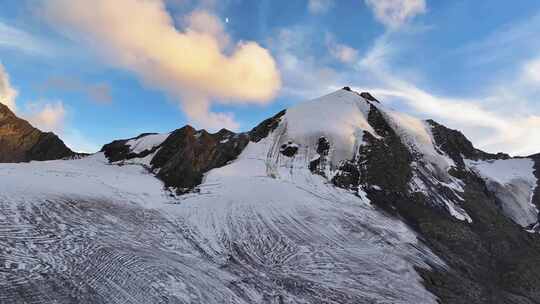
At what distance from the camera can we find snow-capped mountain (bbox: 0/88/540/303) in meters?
15.1

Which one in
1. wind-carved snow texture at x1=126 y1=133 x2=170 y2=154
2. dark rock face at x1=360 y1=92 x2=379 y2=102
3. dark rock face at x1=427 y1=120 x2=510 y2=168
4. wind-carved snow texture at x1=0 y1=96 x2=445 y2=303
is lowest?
wind-carved snow texture at x1=0 y1=96 x2=445 y2=303

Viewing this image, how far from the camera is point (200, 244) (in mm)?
20312

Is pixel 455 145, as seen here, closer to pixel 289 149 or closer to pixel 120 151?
pixel 289 149

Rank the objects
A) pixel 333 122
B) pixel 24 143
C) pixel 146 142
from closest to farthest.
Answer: pixel 333 122, pixel 146 142, pixel 24 143

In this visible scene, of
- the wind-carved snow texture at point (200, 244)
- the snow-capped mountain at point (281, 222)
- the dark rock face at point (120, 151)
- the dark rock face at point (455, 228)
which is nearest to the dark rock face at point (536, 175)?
the snow-capped mountain at point (281, 222)

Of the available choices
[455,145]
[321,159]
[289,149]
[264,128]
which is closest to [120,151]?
[264,128]

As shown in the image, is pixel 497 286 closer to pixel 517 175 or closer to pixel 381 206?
pixel 381 206

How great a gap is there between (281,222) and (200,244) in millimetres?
5857

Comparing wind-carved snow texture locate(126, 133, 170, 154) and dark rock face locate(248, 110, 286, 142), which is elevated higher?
dark rock face locate(248, 110, 286, 142)

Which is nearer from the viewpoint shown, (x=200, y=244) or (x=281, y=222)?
(x=200, y=244)

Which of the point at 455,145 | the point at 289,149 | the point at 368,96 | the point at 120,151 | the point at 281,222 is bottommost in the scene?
the point at 281,222

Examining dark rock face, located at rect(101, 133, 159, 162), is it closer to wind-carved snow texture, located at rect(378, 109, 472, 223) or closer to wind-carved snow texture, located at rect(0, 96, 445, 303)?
wind-carved snow texture, located at rect(0, 96, 445, 303)

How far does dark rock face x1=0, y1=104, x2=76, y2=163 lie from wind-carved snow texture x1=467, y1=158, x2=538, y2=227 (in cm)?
5145

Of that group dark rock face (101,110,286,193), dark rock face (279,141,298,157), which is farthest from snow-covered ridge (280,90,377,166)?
dark rock face (101,110,286,193)
